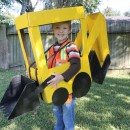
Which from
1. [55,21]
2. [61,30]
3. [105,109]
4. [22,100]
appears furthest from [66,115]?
[105,109]

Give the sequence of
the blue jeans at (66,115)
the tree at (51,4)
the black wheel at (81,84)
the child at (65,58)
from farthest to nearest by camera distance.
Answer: the tree at (51,4) → the blue jeans at (66,115) → the black wheel at (81,84) → the child at (65,58)

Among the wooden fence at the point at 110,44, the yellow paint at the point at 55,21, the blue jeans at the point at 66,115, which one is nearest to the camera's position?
the yellow paint at the point at 55,21

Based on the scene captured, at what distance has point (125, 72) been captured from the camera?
7969 millimetres

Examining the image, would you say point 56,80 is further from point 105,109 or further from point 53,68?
point 105,109

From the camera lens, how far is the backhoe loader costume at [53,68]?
2369 millimetres

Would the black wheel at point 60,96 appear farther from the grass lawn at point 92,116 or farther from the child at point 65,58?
the grass lawn at point 92,116

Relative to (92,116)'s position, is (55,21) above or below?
above

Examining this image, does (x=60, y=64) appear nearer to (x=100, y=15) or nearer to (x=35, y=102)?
(x=35, y=102)

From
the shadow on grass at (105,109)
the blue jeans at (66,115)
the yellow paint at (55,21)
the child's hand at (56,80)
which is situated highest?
the yellow paint at (55,21)

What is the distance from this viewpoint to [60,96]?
2535 millimetres

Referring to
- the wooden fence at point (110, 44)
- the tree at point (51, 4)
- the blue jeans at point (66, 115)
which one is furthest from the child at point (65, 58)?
the wooden fence at point (110, 44)

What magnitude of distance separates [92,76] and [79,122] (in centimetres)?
89

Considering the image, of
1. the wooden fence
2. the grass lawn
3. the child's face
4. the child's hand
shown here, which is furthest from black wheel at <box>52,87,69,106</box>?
the wooden fence

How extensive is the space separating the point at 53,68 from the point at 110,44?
5734mm
